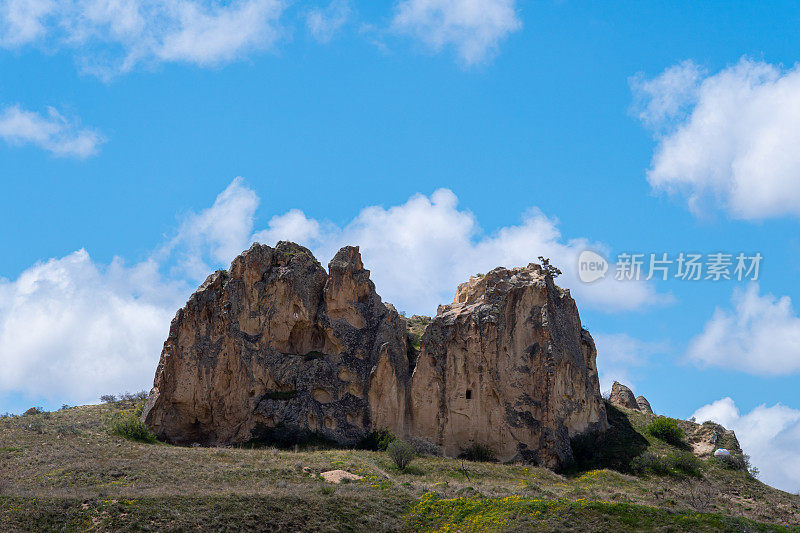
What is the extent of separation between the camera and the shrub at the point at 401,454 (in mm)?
52469

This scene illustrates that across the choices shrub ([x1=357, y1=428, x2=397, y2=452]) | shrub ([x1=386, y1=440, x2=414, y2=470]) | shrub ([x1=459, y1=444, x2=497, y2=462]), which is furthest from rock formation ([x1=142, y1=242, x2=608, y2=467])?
shrub ([x1=386, y1=440, x2=414, y2=470])

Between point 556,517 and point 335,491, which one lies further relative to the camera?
point 335,491

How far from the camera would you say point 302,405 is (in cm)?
5766

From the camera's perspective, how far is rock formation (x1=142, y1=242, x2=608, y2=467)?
58031 mm

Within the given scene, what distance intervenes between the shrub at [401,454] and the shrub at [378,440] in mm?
3108

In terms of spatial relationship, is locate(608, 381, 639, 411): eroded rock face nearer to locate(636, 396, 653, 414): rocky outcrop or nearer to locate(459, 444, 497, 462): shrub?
locate(636, 396, 653, 414): rocky outcrop

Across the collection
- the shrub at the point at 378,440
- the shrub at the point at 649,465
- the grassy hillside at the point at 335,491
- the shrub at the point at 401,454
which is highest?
the shrub at the point at 649,465

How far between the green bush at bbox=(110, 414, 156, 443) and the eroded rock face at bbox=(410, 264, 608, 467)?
16.4 metres

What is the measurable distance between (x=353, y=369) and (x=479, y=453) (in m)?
9.60

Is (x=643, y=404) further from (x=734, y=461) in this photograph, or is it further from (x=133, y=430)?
(x=133, y=430)

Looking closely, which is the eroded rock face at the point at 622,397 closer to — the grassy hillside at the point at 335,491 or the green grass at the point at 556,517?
the grassy hillside at the point at 335,491

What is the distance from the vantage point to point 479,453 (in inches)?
2266

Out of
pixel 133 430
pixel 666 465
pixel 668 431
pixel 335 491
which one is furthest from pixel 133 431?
pixel 668 431

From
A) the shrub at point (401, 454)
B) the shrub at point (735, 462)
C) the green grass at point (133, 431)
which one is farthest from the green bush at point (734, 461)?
the green grass at point (133, 431)
